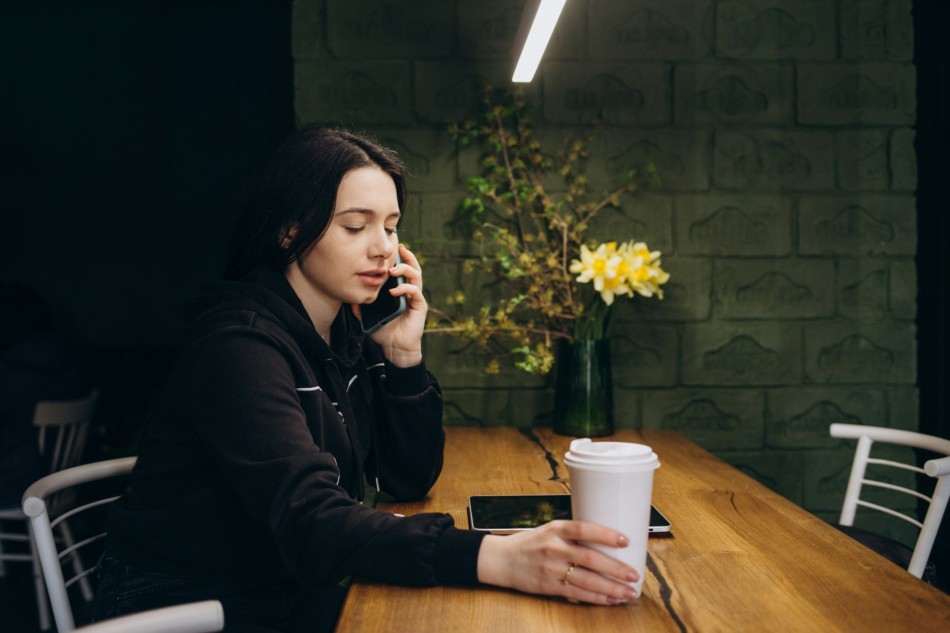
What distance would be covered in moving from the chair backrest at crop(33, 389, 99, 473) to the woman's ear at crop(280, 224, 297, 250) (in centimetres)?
196

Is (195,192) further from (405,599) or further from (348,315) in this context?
(405,599)

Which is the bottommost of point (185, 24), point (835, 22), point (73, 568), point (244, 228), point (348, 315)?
point (73, 568)

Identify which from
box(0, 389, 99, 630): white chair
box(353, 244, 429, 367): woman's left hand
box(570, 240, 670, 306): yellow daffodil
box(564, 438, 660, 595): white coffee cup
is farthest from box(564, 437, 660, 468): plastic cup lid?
box(0, 389, 99, 630): white chair

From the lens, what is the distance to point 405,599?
3.09ft

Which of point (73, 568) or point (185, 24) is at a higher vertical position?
point (185, 24)

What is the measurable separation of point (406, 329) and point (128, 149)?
344cm

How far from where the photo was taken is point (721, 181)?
2.26 meters

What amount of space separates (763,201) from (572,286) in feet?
1.95

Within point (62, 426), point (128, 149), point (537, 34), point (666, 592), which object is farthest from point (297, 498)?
point (128, 149)

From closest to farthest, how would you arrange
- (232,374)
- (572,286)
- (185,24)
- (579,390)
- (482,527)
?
(232,374) < (482,527) < (579,390) < (572,286) < (185,24)

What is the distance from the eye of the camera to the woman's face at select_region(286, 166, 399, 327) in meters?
1.36

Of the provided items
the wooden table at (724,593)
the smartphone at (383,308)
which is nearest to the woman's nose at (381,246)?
the smartphone at (383,308)

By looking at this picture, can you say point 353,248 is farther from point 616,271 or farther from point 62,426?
point 62,426

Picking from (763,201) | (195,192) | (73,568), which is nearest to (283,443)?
(763,201)
